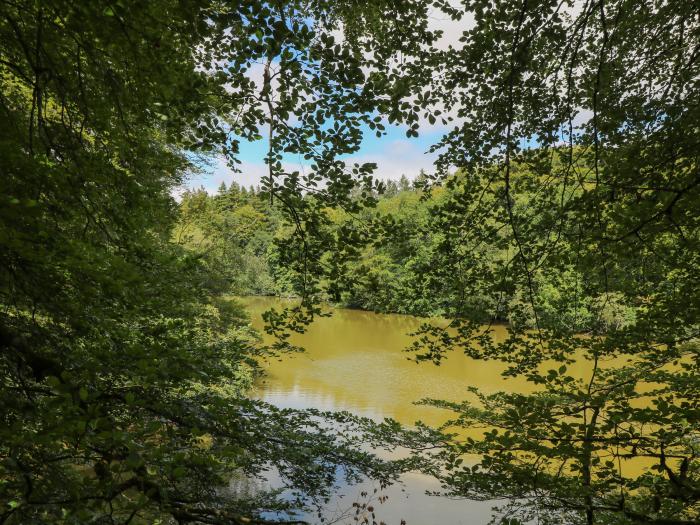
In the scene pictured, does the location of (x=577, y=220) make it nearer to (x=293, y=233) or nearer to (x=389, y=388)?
(x=293, y=233)

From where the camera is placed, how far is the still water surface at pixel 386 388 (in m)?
7.28

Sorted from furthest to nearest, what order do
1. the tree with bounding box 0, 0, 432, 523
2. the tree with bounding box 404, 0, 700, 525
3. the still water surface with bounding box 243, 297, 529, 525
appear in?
the still water surface with bounding box 243, 297, 529, 525 → the tree with bounding box 404, 0, 700, 525 → the tree with bounding box 0, 0, 432, 523

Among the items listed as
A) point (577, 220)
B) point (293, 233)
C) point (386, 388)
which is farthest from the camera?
point (386, 388)

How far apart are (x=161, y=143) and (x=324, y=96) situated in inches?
269

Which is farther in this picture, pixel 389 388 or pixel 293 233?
pixel 389 388

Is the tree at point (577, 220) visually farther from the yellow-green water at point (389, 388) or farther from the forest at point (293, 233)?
the yellow-green water at point (389, 388)

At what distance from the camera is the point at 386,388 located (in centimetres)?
Answer: 1369

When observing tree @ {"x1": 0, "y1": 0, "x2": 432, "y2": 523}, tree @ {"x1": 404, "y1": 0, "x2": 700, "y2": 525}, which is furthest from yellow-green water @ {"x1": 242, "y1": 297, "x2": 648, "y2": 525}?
tree @ {"x1": 0, "y1": 0, "x2": 432, "y2": 523}

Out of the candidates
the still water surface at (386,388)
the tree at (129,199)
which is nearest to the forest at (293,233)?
the tree at (129,199)

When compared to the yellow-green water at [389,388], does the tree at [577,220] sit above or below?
above

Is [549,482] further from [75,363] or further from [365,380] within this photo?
[365,380]

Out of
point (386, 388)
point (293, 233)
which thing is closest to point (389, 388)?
point (386, 388)

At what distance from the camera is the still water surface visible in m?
7.28

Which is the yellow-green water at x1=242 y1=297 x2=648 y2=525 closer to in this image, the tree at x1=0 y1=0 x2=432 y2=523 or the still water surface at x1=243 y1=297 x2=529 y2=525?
the still water surface at x1=243 y1=297 x2=529 y2=525
